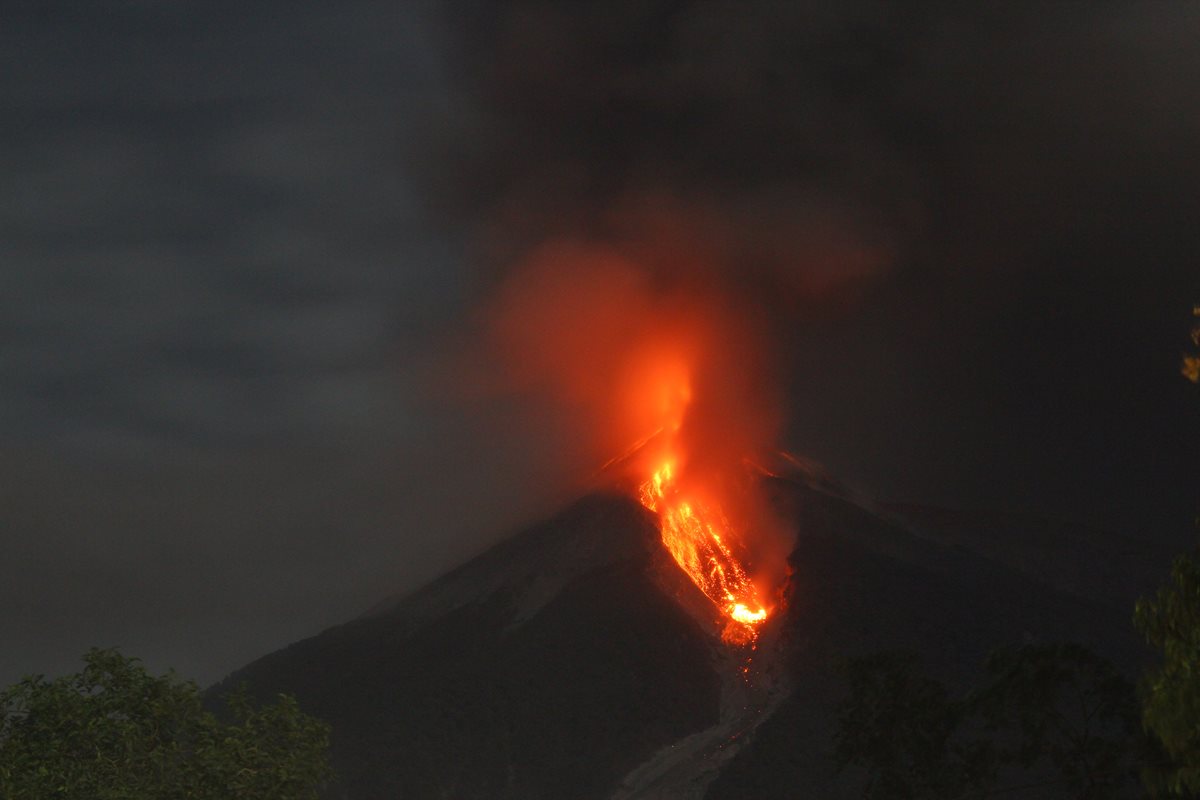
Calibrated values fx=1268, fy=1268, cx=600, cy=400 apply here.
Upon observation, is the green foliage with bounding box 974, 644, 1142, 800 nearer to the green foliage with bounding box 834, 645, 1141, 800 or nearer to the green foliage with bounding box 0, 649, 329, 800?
the green foliage with bounding box 834, 645, 1141, 800

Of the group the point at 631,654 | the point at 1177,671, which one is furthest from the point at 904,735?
the point at 631,654

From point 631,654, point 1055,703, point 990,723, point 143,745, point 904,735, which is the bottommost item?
point 1055,703

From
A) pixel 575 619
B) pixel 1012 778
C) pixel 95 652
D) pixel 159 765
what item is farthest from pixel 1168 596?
pixel 575 619

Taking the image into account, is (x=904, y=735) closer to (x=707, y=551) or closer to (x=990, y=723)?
(x=990, y=723)

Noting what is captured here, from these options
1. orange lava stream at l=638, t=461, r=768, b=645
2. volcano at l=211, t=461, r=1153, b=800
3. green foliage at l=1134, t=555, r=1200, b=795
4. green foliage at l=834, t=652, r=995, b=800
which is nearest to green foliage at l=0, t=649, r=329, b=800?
green foliage at l=834, t=652, r=995, b=800

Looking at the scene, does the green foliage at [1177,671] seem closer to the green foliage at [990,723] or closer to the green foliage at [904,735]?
the green foliage at [990,723]

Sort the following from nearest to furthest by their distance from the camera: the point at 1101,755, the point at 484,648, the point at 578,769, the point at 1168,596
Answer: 1. the point at 1168,596
2. the point at 1101,755
3. the point at 578,769
4. the point at 484,648

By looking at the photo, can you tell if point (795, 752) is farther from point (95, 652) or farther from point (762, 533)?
point (95, 652)
